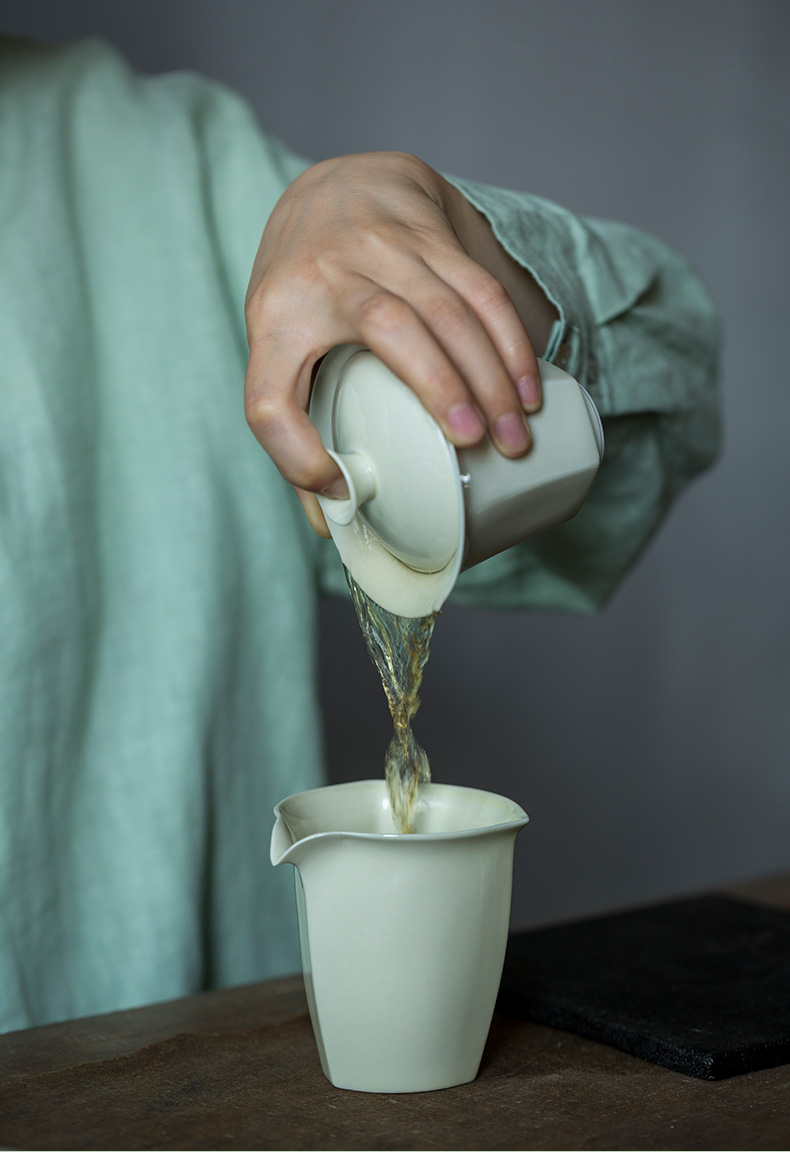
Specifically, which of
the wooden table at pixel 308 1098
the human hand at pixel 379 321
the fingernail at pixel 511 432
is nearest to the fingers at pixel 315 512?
the human hand at pixel 379 321

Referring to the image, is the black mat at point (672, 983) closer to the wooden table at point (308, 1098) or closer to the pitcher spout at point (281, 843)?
the wooden table at point (308, 1098)

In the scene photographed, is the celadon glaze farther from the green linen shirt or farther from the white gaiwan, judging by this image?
the green linen shirt

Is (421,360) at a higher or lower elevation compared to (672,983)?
higher

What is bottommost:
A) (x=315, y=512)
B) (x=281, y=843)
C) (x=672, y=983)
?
(x=672, y=983)

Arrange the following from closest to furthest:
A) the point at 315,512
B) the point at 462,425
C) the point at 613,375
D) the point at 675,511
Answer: the point at 462,425 < the point at 315,512 < the point at 613,375 < the point at 675,511

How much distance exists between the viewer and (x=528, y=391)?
47cm

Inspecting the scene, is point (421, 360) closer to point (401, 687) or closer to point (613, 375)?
point (401, 687)

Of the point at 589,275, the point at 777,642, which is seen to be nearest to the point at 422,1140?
the point at 589,275

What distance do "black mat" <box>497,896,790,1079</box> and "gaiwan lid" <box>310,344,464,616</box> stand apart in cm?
22

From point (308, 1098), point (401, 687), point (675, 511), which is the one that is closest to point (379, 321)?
point (401, 687)

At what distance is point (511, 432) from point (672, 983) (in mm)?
335

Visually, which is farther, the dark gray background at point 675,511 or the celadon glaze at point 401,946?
the dark gray background at point 675,511

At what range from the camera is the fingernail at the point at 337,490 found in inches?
18.7

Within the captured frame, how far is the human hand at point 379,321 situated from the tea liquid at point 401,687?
0.17ft
